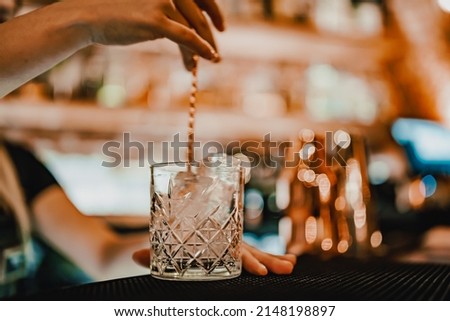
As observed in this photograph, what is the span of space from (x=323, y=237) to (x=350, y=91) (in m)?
1.85

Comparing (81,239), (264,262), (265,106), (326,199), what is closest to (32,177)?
(81,239)

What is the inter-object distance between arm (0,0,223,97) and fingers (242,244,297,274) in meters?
0.23

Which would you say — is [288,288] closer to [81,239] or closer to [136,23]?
[136,23]

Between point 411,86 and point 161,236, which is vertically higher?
point 411,86

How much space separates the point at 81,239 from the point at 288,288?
3.00 ft

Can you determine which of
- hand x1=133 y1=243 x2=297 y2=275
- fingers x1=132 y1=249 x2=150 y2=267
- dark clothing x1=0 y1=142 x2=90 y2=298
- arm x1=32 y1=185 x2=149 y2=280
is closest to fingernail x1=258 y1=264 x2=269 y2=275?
hand x1=133 y1=243 x2=297 y2=275

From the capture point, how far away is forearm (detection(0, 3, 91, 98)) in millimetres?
694

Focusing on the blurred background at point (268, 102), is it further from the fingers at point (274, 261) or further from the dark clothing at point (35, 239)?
the fingers at point (274, 261)

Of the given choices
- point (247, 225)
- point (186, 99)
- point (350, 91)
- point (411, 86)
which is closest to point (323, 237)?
point (247, 225)

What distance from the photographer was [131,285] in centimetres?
57

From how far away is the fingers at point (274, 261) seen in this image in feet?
2.13

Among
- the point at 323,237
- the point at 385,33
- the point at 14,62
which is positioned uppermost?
the point at 385,33

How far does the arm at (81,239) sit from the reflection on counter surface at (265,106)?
0.76 meters

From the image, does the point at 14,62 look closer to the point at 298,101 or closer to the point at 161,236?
the point at 161,236
